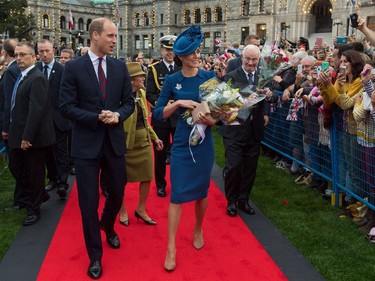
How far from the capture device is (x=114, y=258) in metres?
4.26

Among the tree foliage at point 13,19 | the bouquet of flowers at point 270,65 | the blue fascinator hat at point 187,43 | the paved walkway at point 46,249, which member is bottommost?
the paved walkway at point 46,249

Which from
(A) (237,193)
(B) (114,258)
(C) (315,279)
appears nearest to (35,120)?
(B) (114,258)

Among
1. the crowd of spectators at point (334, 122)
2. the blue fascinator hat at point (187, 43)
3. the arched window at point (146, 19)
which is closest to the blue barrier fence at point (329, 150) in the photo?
the crowd of spectators at point (334, 122)

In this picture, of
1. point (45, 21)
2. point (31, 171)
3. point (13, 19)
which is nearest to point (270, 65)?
point (31, 171)

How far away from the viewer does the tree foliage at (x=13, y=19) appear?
A: 110ft

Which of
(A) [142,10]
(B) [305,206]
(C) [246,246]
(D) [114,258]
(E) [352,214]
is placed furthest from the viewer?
(A) [142,10]

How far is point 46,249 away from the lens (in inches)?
176

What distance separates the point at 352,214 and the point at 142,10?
66.1 metres

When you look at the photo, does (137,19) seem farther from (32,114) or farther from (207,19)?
(32,114)

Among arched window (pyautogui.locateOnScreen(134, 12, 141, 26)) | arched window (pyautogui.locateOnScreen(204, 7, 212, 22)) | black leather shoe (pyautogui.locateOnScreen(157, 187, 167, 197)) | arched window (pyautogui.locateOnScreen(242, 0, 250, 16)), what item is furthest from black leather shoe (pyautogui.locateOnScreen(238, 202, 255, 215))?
arched window (pyautogui.locateOnScreen(134, 12, 141, 26))

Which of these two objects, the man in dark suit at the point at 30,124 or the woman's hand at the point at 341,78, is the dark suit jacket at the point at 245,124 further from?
the man in dark suit at the point at 30,124

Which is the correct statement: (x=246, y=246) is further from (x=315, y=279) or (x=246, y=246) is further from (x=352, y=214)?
(x=352, y=214)

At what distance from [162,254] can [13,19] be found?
35161mm

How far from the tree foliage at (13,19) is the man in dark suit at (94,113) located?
33.3 m
